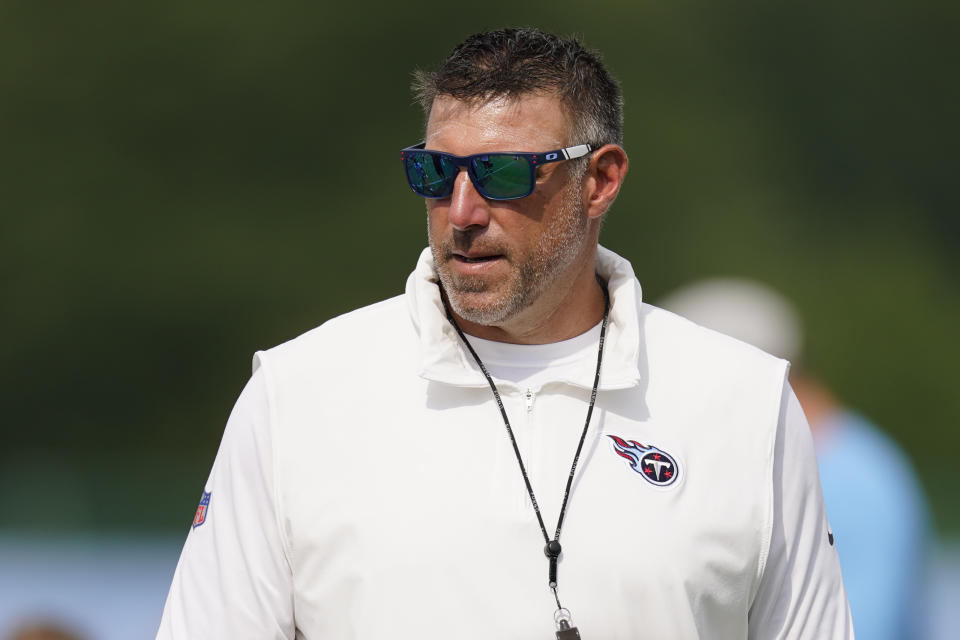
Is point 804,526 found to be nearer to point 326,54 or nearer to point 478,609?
point 478,609

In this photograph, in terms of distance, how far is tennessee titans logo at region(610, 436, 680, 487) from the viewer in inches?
101

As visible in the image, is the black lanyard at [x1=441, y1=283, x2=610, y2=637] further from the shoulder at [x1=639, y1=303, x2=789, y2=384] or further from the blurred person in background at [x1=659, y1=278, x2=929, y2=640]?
the blurred person in background at [x1=659, y1=278, x2=929, y2=640]

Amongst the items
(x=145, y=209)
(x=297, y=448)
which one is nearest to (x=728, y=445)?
(x=297, y=448)

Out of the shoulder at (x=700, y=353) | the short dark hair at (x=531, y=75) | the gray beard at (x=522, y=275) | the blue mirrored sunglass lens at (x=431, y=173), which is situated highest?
the short dark hair at (x=531, y=75)

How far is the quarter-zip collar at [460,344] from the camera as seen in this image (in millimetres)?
2602

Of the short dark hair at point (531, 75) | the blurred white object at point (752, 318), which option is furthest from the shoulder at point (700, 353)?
the blurred white object at point (752, 318)

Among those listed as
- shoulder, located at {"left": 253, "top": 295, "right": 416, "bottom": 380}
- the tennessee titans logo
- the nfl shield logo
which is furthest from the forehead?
the nfl shield logo

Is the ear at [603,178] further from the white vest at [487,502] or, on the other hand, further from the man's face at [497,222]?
the white vest at [487,502]

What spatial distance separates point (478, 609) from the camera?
2445 mm

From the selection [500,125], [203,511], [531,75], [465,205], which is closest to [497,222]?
[465,205]

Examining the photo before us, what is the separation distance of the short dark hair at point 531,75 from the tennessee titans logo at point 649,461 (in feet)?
2.00

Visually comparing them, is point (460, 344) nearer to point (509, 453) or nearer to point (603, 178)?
point (509, 453)

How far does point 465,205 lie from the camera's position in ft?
8.52

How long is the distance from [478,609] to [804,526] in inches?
26.8
